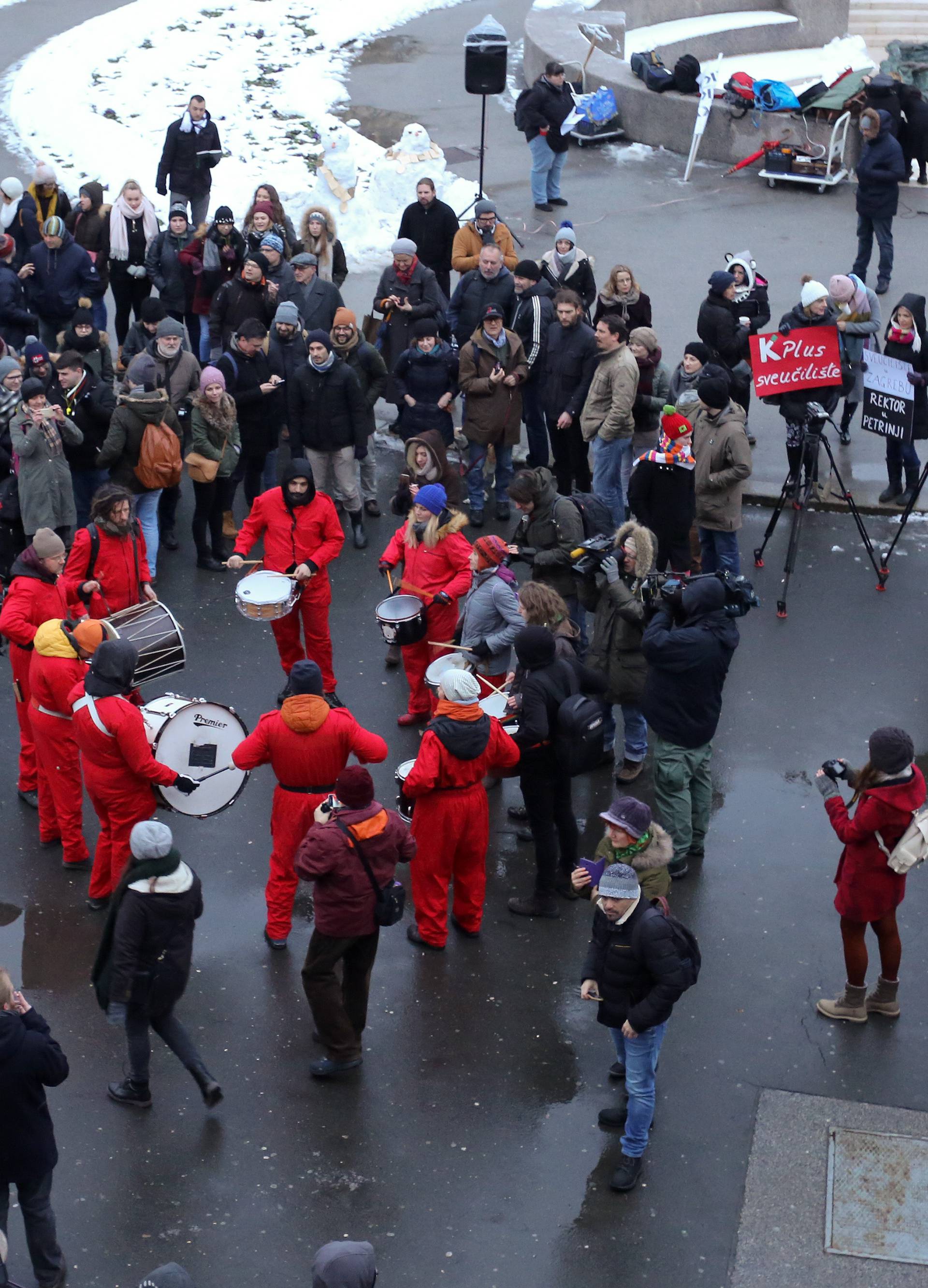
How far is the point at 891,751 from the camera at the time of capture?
23.0 feet

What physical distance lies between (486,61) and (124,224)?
5132 millimetres

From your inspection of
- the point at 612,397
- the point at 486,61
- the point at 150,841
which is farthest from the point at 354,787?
the point at 486,61

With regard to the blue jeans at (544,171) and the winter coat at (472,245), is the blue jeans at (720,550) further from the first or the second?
the blue jeans at (544,171)

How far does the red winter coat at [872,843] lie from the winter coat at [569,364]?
5.48 metres

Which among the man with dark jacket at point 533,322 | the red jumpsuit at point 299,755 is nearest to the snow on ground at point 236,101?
the man with dark jacket at point 533,322

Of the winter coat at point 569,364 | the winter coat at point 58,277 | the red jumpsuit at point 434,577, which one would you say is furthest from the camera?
the winter coat at point 58,277

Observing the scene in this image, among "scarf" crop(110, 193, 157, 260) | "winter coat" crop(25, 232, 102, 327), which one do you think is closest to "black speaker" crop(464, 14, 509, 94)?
"scarf" crop(110, 193, 157, 260)

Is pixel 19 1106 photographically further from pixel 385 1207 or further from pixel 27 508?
pixel 27 508

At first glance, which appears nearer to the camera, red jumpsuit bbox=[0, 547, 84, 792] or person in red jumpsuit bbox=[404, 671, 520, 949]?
person in red jumpsuit bbox=[404, 671, 520, 949]

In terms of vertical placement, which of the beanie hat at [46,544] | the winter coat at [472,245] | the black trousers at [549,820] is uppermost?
the beanie hat at [46,544]

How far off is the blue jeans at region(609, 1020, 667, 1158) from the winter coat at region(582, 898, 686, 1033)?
0.09 meters

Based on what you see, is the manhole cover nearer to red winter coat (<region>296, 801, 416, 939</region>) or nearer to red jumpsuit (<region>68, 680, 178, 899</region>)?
red winter coat (<region>296, 801, 416, 939</region>)

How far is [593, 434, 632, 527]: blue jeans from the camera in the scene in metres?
11.8

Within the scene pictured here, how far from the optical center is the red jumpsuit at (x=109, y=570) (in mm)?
9469
